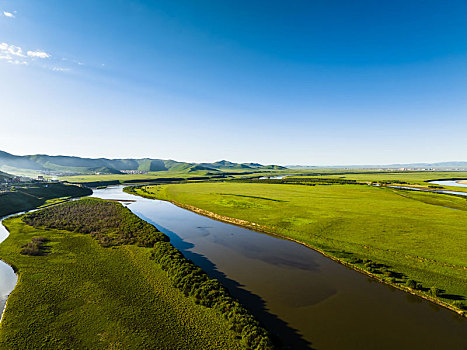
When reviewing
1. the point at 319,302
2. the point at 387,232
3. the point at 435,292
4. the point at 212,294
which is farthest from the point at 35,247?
the point at 387,232

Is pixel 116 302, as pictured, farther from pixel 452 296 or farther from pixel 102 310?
pixel 452 296

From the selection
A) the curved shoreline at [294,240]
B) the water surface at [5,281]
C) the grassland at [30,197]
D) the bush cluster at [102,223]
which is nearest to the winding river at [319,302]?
the water surface at [5,281]

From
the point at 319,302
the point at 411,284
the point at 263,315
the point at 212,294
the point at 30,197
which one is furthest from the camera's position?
the point at 30,197

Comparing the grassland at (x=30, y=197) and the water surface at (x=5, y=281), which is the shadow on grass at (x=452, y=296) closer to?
the water surface at (x=5, y=281)

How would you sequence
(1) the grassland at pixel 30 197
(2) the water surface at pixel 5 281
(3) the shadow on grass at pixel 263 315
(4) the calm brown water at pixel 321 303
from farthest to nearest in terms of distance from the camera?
1. (1) the grassland at pixel 30 197
2. (2) the water surface at pixel 5 281
3. (4) the calm brown water at pixel 321 303
4. (3) the shadow on grass at pixel 263 315

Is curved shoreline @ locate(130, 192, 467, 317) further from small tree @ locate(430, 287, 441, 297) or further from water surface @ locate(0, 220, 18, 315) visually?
water surface @ locate(0, 220, 18, 315)

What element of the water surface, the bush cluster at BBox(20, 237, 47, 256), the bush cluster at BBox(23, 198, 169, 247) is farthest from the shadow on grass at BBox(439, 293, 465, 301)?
the bush cluster at BBox(20, 237, 47, 256)

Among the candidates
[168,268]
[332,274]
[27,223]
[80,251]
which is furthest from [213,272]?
[27,223]
